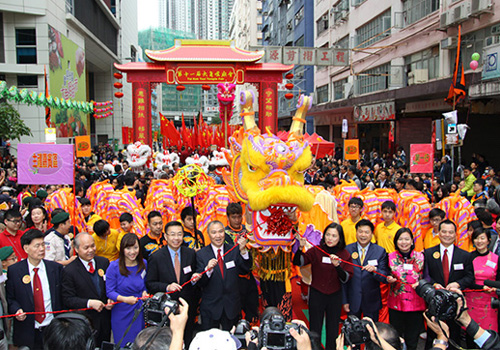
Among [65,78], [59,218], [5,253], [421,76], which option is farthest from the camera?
[65,78]

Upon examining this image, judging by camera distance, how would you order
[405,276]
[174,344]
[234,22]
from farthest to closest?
[234,22] < [405,276] < [174,344]

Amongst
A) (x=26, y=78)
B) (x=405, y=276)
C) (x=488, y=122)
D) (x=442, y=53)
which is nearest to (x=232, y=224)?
(x=405, y=276)

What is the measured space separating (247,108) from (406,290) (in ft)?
6.88

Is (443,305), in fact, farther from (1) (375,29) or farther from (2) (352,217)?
(1) (375,29)

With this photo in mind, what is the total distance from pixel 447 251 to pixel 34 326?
3.25 meters

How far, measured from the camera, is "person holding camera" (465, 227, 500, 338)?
352 cm

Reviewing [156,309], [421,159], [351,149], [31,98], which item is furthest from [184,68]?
[156,309]

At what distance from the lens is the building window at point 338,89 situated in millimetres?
21486

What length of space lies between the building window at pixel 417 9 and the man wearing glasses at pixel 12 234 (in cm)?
1286

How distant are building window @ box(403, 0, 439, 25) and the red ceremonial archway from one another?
469 centimetres

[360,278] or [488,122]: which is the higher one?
[488,122]

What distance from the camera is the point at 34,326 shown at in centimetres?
322

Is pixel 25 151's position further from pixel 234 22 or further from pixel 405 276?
pixel 234 22

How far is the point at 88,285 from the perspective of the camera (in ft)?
11.1
